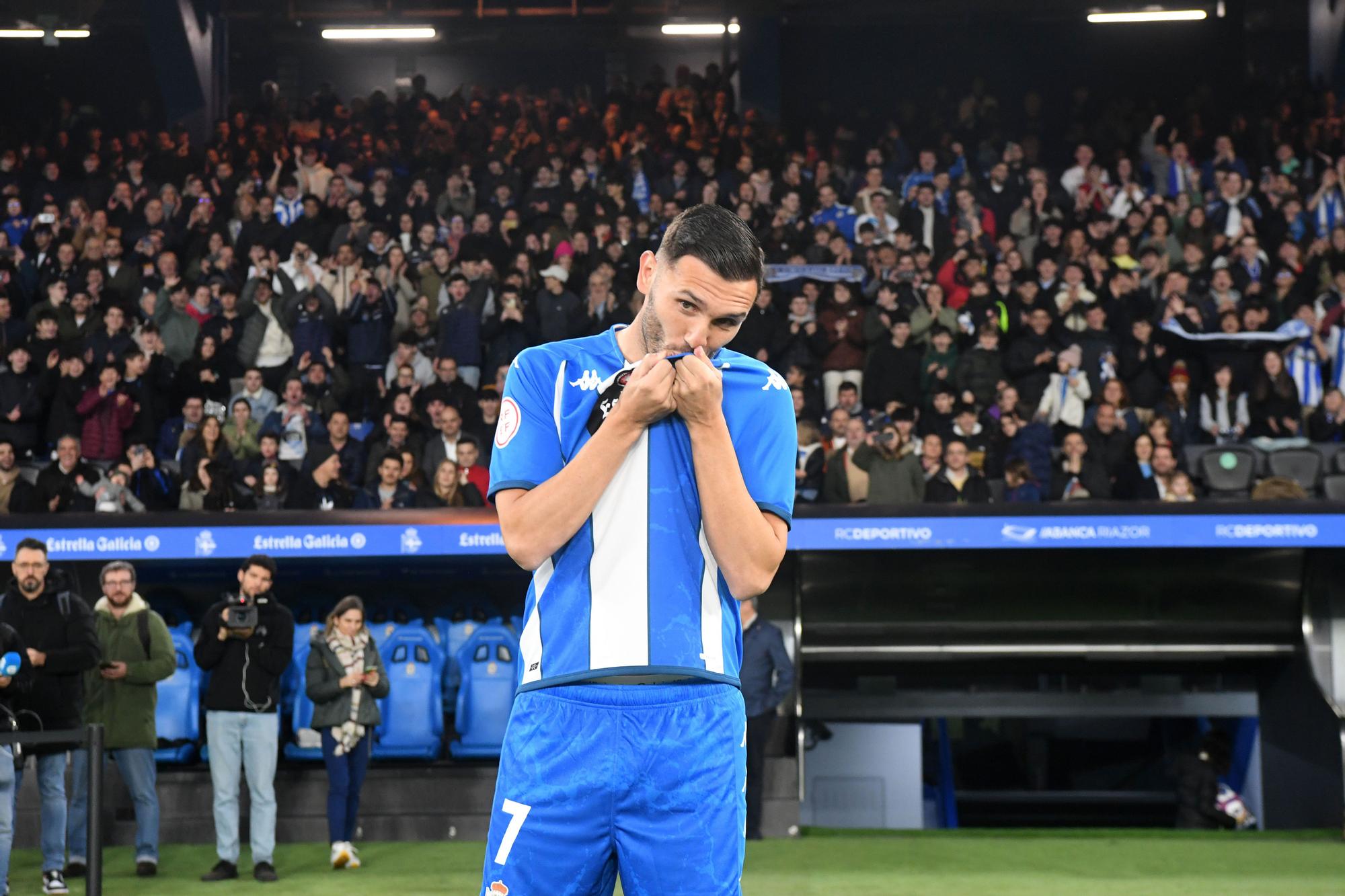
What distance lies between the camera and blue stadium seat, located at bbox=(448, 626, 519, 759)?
38.7ft

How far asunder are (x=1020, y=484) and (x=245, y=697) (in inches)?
265

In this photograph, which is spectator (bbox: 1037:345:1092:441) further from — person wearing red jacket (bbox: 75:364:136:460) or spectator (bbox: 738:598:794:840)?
person wearing red jacket (bbox: 75:364:136:460)

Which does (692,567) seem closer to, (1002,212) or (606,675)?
(606,675)

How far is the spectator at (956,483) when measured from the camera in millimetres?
12648

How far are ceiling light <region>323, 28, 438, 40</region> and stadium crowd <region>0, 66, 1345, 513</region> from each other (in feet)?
15.8

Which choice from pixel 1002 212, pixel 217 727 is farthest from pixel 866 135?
pixel 217 727

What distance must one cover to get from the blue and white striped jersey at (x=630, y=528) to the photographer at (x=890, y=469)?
9846mm

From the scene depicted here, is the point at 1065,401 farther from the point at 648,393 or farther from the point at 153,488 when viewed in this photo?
the point at 648,393

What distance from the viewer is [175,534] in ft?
38.3

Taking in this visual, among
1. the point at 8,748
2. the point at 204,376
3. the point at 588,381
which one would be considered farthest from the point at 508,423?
the point at 204,376

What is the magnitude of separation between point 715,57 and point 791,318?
12173mm

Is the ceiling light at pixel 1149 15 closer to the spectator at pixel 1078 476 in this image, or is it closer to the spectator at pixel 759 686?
the spectator at pixel 1078 476

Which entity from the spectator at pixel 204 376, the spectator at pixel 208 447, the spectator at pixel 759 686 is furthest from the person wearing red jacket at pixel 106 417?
the spectator at pixel 759 686

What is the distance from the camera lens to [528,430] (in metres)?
2.46
